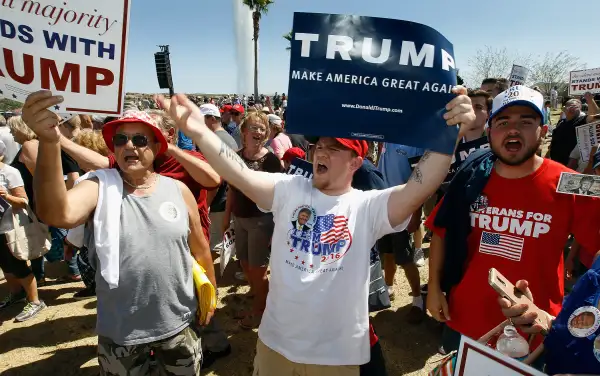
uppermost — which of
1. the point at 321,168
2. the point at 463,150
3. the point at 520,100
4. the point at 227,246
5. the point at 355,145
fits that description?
the point at 520,100

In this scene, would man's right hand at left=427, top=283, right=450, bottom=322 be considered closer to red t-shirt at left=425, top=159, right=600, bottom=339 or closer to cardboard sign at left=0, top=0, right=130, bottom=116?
red t-shirt at left=425, top=159, right=600, bottom=339

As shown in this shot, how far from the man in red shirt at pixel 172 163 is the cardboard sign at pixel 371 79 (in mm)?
1134

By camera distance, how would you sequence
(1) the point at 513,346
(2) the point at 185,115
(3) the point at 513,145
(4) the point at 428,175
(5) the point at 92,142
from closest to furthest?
(1) the point at 513,346 < (4) the point at 428,175 < (2) the point at 185,115 < (3) the point at 513,145 < (5) the point at 92,142

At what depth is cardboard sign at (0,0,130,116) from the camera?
62.4 inches

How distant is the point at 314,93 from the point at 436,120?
1.83 ft

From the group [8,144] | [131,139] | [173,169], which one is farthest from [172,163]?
[8,144]

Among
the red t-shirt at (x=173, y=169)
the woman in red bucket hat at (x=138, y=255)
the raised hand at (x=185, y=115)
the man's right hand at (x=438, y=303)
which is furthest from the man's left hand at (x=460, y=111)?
the red t-shirt at (x=173, y=169)

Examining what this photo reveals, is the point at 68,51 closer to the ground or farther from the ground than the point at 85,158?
farther from the ground

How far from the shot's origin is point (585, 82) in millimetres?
5746

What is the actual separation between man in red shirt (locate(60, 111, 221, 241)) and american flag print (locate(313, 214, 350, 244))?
1173 millimetres

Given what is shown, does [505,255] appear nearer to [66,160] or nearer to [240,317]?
[240,317]

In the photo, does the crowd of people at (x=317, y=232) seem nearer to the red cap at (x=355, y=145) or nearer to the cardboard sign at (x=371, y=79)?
the red cap at (x=355, y=145)

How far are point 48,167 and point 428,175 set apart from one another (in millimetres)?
1651

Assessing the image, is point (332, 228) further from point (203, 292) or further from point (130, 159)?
point (130, 159)
